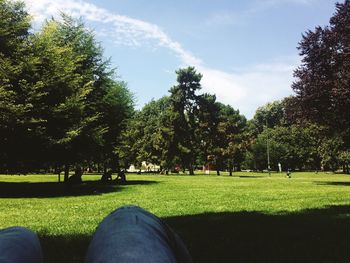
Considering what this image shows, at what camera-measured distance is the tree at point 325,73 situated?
109 ft

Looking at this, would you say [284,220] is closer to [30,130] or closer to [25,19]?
[30,130]

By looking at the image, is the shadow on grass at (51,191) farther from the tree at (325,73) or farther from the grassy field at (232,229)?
the tree at (325,73)

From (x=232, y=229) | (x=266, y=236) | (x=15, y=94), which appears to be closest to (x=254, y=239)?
(x=266, y=236)

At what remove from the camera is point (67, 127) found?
27.7 metres

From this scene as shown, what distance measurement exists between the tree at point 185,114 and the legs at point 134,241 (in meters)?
79.3

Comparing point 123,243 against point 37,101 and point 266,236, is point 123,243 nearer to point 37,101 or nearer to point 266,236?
point 266,236

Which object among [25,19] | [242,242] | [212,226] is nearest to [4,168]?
[25,19]

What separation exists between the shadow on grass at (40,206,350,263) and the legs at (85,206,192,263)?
17.5ft

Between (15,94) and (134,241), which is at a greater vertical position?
(15,94)

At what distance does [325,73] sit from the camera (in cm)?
3538

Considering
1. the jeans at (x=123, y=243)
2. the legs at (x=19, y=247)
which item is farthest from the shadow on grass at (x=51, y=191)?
the jeans at (x=123, y=243)

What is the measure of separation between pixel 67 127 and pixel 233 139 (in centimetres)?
5660

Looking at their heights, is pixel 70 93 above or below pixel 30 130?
above

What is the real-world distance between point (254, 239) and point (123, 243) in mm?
7898
